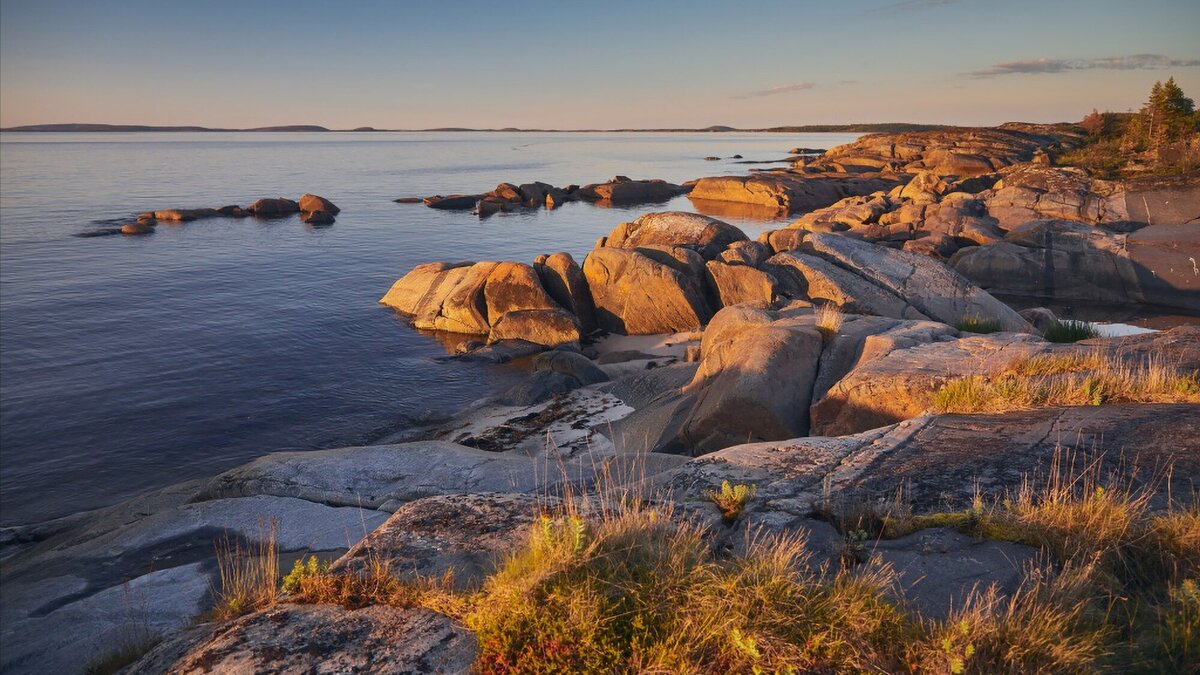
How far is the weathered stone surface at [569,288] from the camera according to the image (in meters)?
25.9

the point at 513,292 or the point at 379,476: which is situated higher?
the point at 513,292

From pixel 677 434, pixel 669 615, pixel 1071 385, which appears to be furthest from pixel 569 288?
pixel 669 615

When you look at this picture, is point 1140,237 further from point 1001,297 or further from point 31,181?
point 31,181

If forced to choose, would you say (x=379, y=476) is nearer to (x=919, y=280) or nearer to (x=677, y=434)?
(x=677, y=434)

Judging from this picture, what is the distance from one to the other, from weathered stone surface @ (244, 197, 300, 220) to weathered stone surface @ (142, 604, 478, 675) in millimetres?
64291

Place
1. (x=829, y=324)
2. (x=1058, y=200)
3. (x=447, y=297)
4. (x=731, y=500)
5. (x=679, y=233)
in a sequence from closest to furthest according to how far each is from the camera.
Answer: (x=731, y=500) → (x=829, y=324) → (x=447, y=297) → (x=679, y=233) → (x=1058, y=200)

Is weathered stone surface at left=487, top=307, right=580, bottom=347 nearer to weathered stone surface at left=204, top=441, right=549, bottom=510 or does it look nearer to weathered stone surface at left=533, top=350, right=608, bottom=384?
weathered stone surface at left=533, top=350, right=608, bottom=384

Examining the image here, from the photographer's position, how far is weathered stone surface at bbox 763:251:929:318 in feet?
69.9

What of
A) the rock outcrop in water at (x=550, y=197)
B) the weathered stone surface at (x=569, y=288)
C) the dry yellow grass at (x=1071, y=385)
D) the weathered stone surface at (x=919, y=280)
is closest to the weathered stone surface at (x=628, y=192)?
the rock outcrop in water at (x=550, y=197)

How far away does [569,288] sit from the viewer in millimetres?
25875

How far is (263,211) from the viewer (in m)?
60.0

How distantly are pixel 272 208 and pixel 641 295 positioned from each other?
163 ft

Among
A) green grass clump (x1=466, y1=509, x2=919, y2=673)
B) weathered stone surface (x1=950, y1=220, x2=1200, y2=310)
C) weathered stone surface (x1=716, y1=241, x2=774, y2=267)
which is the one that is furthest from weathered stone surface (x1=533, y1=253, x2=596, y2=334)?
green grass clump (x1=466, y1=509, x2=919, y2=673)

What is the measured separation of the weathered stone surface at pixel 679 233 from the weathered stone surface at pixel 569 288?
279cm
